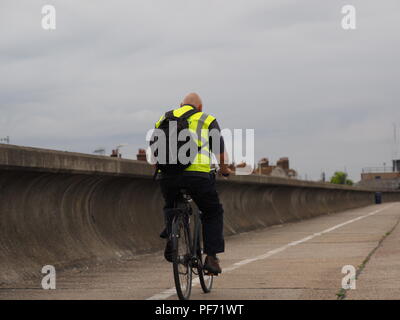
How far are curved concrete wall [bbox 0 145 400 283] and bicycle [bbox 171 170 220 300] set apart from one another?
1940 mm

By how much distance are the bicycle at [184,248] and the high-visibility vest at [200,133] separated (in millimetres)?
235

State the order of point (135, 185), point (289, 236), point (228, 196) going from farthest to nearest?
point (228, 196), point (289, 236), point (135, 185)

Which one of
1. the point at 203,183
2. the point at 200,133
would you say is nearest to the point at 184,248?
the point at 203,183

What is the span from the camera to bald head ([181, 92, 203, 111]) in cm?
817

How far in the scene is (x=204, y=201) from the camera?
8188 mm

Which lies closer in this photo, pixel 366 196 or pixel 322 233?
pixel 322 233

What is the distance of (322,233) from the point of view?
18.9m

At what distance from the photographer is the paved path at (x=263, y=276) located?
8.21 metres

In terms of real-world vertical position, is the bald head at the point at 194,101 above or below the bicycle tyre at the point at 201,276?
above

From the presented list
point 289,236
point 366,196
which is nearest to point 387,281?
point 289,236

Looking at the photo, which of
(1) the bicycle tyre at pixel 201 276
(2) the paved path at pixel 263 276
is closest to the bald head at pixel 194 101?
(1) the bicycle tyre at pixel 201 276

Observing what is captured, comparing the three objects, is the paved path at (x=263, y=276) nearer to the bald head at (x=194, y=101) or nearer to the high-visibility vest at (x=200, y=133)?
the high-visibility vest at (x=200, y=133)
